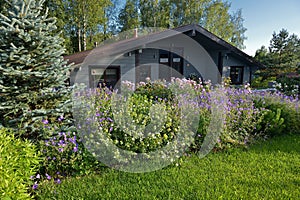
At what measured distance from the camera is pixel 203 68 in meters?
13.3

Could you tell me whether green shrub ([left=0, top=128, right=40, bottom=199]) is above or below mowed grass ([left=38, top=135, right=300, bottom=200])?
above

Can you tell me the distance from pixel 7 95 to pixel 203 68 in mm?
11626

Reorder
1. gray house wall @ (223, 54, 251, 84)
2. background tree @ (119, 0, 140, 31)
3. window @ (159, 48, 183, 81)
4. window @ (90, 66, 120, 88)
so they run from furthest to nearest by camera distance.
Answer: background tree @ (119, 0, 140, 31) < gray house wall @ (223, 54, 251, 84) < window @ (159, 48, 183, 81) < window @ (90, 66, 120, 88)

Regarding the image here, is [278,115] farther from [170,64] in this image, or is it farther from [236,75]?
[236,75]

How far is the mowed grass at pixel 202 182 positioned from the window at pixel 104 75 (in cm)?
708

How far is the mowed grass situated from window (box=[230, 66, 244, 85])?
10.8 meters

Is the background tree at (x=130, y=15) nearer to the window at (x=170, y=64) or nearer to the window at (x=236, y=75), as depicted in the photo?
the window at (x=170, y=64)

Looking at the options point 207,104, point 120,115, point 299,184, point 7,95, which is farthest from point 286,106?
point 7,95

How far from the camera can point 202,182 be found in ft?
9.76

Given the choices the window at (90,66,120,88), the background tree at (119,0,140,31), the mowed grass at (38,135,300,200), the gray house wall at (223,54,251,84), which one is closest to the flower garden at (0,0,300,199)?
the mowed grass at (38,135,300,200)

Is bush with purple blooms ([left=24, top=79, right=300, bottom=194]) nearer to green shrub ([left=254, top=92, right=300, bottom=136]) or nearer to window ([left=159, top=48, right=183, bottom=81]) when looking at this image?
green shrub ([left=254, top=92, right=300, bottom=136])

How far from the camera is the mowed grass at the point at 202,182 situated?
2.69 metres

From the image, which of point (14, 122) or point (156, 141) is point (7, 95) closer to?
point (14, 122)

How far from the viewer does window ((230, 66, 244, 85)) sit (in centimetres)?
1387
